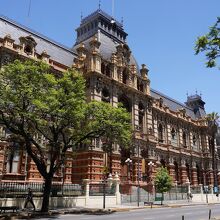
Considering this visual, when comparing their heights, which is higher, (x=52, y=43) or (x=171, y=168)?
(x=52, y=43)

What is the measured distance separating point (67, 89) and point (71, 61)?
812 inches

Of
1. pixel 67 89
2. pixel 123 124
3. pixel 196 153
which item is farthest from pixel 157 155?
pixel 67 89

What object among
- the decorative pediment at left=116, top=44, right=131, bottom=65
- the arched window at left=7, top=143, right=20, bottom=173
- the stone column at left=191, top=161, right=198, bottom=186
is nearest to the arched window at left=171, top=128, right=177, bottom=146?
the stone column at left=191, top=161, right=198, bottom=186

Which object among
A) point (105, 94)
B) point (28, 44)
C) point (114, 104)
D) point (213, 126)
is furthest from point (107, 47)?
point (213, 126)

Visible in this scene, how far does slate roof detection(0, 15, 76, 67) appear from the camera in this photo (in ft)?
121

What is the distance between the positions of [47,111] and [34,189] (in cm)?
984

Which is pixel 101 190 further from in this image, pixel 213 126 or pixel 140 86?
pixel 213 126

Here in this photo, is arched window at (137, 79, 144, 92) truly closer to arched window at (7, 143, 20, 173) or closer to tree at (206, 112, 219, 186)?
arched window at (7, 143, 20, 173)

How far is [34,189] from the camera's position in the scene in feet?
91.8

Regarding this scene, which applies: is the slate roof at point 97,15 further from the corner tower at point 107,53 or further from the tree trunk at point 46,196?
the tree trunk at point 46,196

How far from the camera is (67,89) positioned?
23.5 meters

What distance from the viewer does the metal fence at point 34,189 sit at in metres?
24.7

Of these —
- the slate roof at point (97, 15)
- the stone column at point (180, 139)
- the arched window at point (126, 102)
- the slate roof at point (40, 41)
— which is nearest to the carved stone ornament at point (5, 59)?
the slate roof at point (40, 41)

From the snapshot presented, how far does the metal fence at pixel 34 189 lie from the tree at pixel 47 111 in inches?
142
